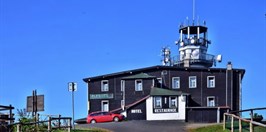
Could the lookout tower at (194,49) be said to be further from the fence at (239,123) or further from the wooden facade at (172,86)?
the fence at (239,123)

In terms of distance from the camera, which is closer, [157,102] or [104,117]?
[104,117]

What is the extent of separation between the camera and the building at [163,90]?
41344 millimetres

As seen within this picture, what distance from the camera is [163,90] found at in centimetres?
4234

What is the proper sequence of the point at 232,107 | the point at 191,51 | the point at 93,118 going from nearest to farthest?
the point at 93,118
the point at 232,107
the point at 191,51

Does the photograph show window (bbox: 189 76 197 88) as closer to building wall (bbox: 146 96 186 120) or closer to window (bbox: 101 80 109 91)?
building wall (bbox: 146 96 186 120)

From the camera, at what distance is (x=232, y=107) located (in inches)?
1732

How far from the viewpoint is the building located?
1628 inches

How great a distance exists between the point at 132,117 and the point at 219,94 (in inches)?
381

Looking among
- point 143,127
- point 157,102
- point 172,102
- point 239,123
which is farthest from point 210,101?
point 239,123

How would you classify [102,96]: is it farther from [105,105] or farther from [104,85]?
[104,85]

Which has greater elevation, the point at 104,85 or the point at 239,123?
the point at 104,85

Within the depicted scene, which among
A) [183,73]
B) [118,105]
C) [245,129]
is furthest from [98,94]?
[245,129]

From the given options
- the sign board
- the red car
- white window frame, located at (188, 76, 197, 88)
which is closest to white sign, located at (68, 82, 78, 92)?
the sign board

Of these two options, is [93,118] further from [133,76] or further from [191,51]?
[191,51]
